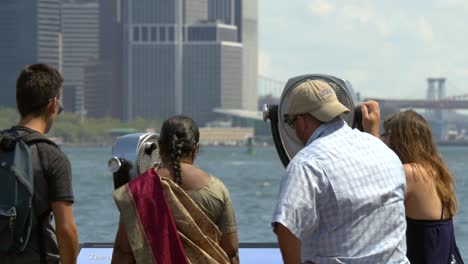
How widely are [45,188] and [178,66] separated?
15787cm

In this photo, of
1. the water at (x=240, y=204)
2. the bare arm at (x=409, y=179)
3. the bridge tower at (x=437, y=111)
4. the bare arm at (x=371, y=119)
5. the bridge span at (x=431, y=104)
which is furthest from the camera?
the bridge tower at (x=437, y=111)

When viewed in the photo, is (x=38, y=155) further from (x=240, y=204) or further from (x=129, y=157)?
(x=240, y=204)

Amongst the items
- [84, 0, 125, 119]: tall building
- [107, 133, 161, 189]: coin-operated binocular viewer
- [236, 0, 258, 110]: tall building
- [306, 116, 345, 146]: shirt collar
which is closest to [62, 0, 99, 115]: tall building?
[84, 0, 125, 119]: tall building

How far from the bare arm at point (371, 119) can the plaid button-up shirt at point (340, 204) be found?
83 centimetres

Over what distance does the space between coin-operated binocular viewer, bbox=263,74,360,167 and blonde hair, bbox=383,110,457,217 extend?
31cm

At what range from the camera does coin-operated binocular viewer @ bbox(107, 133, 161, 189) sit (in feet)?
15.1

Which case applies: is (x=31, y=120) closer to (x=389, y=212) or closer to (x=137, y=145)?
(x=137, y=145)

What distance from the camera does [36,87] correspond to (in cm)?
399

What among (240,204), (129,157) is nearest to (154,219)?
Result: (129,157)

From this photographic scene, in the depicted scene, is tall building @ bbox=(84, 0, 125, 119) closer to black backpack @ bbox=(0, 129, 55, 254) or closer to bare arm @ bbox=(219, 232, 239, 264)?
bare arm @ bbox=(219, 232, 239, 264)

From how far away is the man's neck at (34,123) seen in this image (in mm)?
4047

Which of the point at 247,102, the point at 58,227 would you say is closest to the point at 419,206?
the point at 58,227

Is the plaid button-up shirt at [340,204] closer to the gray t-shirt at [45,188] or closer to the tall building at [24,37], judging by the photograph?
the gray t-shirt at [45,188]

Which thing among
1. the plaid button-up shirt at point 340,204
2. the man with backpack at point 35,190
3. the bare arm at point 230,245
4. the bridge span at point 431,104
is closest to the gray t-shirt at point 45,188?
the man with backpack at point 35,190
